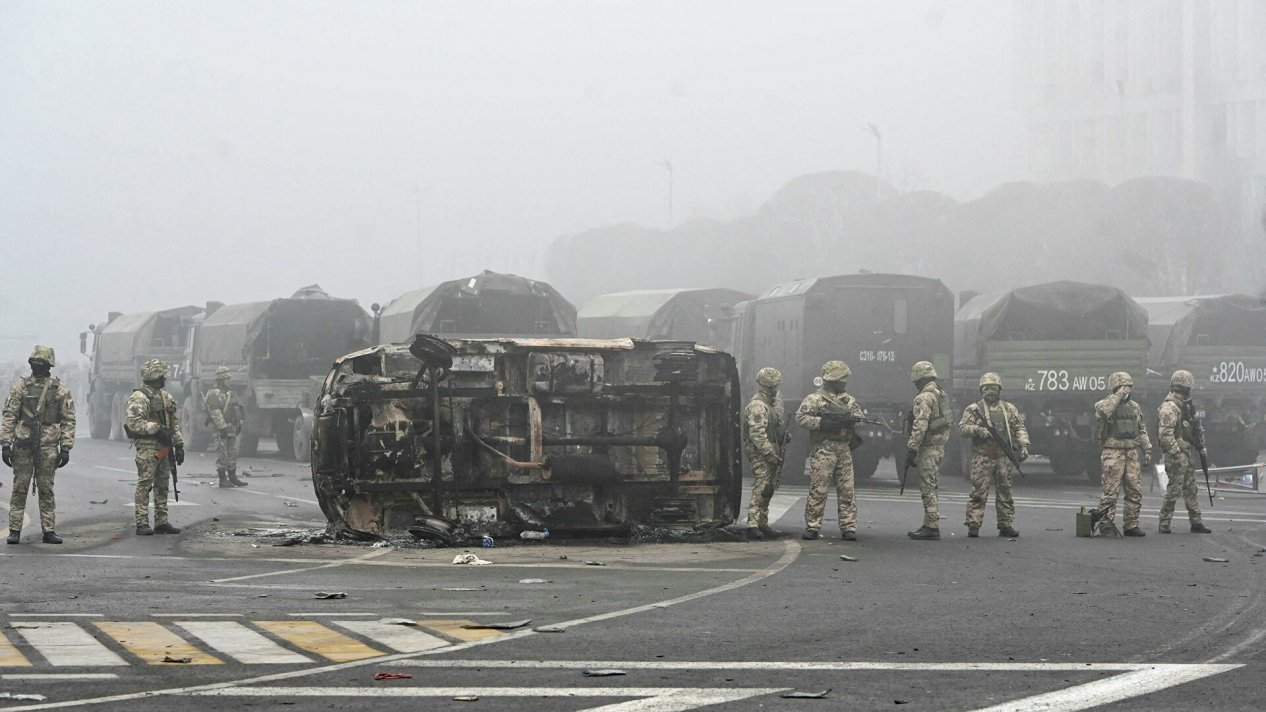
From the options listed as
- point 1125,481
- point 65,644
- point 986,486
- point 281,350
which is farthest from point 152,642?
point 281,350

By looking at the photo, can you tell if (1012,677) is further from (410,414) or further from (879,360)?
(879,360)

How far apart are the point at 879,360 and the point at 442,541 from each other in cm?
1302

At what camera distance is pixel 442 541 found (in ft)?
46.5

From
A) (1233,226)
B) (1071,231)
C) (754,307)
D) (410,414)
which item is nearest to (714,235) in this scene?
(1071,231)

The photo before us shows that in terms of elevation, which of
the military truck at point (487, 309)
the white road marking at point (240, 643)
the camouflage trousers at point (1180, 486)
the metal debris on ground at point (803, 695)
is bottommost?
the metal debris on ground at point (803, 695)

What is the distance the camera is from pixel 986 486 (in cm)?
1628

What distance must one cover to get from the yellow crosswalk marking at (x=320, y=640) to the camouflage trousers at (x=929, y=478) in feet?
25.8

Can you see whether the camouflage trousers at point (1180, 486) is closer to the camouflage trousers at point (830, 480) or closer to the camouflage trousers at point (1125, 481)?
the camouflage trousers at point (1125, 481)

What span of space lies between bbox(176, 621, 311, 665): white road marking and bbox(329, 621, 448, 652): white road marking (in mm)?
534

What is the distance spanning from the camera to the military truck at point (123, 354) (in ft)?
131

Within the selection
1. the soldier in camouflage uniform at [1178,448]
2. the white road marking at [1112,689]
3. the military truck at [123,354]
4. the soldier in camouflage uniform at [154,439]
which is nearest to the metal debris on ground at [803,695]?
the white road marking at [1112,689]

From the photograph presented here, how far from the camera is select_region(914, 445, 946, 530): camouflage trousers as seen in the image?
15797 mm

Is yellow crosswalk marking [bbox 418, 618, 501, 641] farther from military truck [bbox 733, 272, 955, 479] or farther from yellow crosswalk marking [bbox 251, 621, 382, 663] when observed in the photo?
military truck [bbox 733, 272, 955, 479]

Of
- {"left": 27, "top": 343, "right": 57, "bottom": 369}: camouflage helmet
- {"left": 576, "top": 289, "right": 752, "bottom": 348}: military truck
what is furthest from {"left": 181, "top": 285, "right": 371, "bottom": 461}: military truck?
{"left": 27, "top": 343, "right": 57, "bottom": 369}: camouflage helmet
